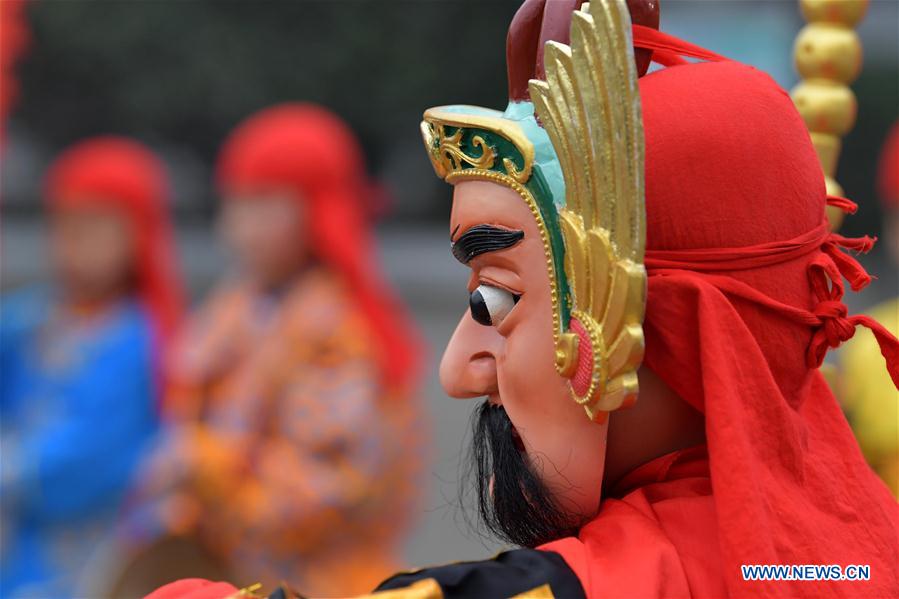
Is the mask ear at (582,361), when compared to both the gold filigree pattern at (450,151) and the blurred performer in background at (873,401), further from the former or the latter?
the blurred performer in background at (873,401)

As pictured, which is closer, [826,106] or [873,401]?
[826,106]

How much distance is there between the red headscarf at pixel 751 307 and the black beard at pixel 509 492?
0.61 feet

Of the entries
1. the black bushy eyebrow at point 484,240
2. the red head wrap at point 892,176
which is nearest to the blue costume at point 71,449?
the red head wrap at point 892,176

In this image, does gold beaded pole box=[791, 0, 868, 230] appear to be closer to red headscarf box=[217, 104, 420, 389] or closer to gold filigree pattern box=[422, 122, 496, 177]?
gold filigree pattern box=[422, 122, 496, 177]

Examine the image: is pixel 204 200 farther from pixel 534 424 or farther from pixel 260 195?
pixel 534 424

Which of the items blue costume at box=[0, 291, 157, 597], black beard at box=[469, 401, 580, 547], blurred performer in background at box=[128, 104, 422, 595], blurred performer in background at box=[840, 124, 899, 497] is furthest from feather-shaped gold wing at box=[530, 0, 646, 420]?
blue costume at box=[0, 291, 157, 597]

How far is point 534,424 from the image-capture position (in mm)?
1259

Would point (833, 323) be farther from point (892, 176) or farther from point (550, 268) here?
point (892, 176)

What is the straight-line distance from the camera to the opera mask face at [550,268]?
113 centimetres

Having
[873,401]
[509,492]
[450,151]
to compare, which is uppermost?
[450,151]

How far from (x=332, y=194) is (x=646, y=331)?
2876 mm

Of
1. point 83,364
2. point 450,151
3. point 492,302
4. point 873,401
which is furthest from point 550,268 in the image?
point 83,364

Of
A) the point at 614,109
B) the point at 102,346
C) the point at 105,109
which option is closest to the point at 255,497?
the point at 102,346

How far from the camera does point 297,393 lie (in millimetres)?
3641
